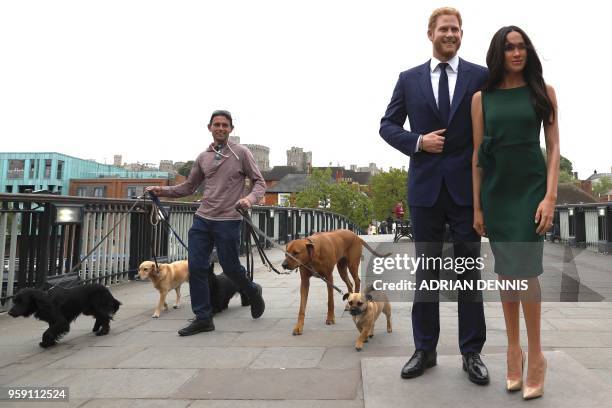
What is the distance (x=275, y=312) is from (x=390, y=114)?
10.6 ft

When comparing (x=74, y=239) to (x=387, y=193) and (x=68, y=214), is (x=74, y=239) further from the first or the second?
(x=387, y=193)

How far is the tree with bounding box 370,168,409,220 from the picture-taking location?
76875mm

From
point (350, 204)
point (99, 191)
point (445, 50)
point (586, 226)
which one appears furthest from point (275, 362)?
point (99, 191)

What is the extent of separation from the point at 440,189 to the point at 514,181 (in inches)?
18.7

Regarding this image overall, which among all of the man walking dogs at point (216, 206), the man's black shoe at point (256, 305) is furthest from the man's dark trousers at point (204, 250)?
the man's black shoe at point (256, 305)

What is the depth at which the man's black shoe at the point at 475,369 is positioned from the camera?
2.73 meters

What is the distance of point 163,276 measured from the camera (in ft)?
18.8

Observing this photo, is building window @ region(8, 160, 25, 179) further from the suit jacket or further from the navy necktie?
the navy necktie

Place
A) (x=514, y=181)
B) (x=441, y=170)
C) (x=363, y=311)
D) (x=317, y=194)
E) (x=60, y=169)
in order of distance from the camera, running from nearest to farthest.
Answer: (x=514, y=181), (x=441, y=170), (x=363, y=311), (x=317, y=194), (x=60, y=169)

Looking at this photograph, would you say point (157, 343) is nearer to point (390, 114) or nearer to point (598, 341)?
point (390, 114)

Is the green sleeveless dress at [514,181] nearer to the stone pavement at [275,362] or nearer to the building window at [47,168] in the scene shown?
the stone pavement at [275,362]

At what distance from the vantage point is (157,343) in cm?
418

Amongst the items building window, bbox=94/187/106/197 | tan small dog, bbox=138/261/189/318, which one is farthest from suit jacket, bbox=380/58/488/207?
building window, bbox=94/187/106/197

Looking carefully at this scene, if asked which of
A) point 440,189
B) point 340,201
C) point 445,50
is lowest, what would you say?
point 440,189
